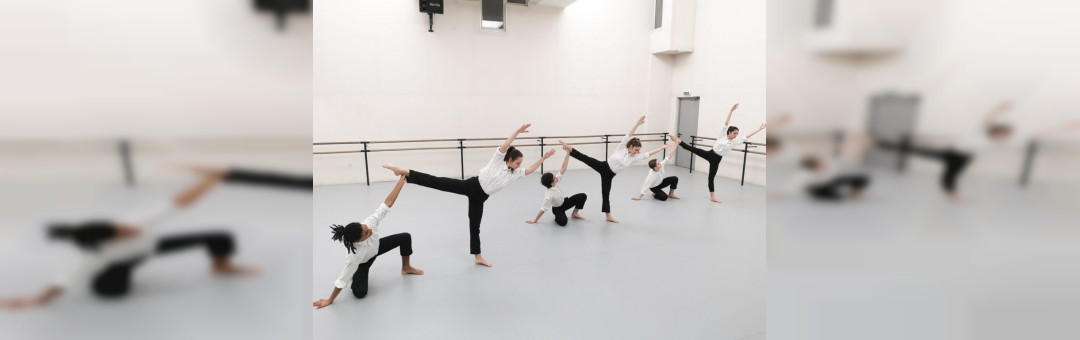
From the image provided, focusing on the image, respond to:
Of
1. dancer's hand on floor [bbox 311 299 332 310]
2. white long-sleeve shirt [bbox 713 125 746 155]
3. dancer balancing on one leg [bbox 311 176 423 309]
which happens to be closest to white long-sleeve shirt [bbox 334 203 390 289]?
dancer balancing on one leg [bbox 311 176 423 309]

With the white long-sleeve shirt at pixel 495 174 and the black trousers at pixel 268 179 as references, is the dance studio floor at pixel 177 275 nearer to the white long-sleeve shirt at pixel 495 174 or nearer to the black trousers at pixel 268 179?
the black trousers at pixel 268 179

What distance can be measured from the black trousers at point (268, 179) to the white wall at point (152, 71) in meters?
0.04

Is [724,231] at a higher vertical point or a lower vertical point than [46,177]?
lower

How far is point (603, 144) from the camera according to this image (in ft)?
31.9

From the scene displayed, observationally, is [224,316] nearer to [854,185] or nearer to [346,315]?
[854,185]

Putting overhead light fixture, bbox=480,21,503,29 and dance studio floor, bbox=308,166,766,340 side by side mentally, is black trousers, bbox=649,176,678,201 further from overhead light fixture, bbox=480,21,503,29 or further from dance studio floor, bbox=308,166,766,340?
overhead light fixture, bbox=480,21,503,29

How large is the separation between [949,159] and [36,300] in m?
0.98

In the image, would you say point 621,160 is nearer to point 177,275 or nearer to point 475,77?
point 475,77

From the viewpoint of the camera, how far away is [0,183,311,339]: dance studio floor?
429 millimetres

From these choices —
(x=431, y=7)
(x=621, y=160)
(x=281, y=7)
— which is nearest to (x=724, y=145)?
(x=621, y=160)

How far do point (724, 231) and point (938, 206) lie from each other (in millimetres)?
4837

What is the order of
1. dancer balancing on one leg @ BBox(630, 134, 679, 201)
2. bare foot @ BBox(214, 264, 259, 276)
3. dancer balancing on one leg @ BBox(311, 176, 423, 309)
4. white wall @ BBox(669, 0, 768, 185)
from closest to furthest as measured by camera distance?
bare foot @ BBox(214, 264, 259, 276) → dancer balancing on one leg @ BBox(311, 176, 423, 309) → dancer balancing on one leg @ BBox(630, 134, 679, 201) → white wall @ BBox(669, 0, 768, 185)

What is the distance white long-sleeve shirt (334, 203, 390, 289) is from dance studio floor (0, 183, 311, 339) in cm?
273

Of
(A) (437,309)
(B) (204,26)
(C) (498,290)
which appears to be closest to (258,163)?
(B) (204,26)
